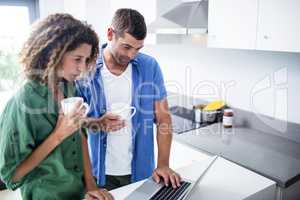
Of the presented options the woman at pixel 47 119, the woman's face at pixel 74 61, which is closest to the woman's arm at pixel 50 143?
the woman at pixel 47 119

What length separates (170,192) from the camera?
100 cm

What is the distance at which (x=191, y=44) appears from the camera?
2389 mm

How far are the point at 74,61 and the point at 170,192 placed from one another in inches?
21.7

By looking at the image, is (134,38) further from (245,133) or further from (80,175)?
(245,133)

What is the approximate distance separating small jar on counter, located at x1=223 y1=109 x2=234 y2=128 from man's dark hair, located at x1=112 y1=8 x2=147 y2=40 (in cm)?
103

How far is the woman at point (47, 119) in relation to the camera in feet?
2.91

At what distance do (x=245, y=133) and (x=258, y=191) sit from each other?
901mm

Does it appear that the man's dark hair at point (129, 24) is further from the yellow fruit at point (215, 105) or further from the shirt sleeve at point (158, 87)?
the yellow fruit at point (215, 105)

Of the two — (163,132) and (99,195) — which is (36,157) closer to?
(99,195)

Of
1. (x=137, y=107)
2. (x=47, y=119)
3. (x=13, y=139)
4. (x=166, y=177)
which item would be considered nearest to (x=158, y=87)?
(x=137, y=107)

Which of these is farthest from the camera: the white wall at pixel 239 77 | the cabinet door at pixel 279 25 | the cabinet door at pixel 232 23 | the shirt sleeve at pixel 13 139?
the white wall at pixel 239 77

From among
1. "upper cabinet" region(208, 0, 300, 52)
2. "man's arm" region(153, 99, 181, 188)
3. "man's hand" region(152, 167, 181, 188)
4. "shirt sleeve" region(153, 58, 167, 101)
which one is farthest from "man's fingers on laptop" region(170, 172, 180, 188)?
"upper cabinet" region(208, 0, 300, 52)

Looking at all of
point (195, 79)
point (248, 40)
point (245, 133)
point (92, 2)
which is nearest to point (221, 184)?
point (248, 40)

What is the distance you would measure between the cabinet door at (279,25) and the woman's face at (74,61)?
0.92 meters
